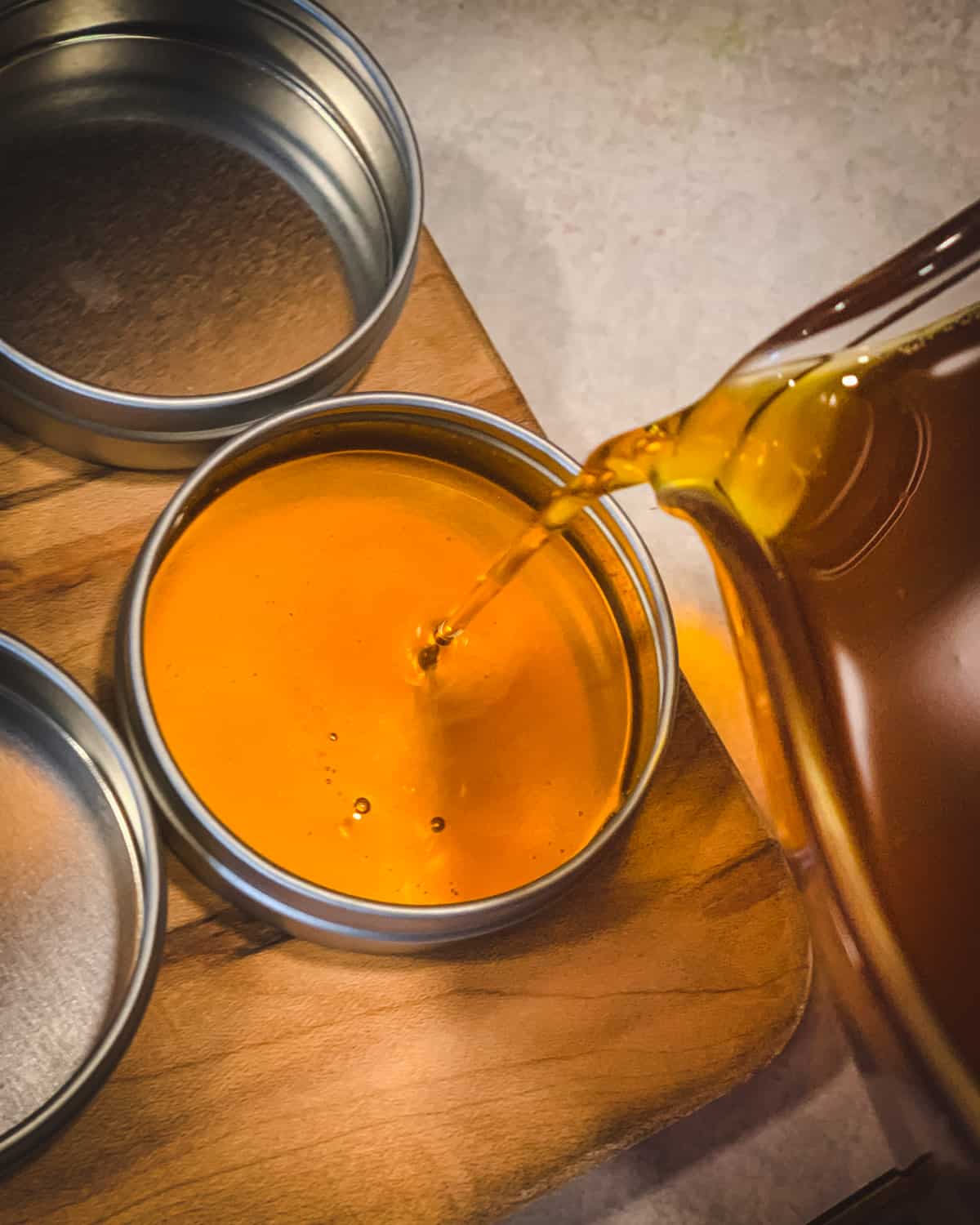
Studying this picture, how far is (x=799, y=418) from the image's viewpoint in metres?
0.64

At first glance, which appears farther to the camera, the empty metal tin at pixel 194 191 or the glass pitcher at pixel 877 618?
the empty metal tin at pixel 194 191

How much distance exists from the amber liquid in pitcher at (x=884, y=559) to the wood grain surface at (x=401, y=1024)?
4.6 inches

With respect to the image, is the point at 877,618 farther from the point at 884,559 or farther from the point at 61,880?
the point at 61,880

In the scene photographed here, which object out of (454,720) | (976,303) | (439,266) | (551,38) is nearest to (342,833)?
(454,720)

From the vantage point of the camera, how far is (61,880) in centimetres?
62

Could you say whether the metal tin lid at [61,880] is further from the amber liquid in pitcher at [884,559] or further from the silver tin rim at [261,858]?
the amber liquid in pitcher at [884,559]

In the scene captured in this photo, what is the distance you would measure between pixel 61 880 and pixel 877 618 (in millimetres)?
398

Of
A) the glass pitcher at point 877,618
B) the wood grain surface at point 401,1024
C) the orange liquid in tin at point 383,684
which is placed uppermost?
the glass pitcher at point 877,618

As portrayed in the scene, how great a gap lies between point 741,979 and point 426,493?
312 millimetres

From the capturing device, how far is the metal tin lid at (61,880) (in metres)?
0.58

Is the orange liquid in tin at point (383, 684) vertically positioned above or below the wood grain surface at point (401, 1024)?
above

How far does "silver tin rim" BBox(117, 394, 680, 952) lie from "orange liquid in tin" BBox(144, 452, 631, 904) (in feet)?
0.18

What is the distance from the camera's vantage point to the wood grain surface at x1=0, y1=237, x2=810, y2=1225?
0.57m

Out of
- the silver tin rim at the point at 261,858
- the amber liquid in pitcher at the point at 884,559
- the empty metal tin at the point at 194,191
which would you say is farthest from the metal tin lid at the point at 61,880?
the amber liquid in pitcher at the point at 884,559
